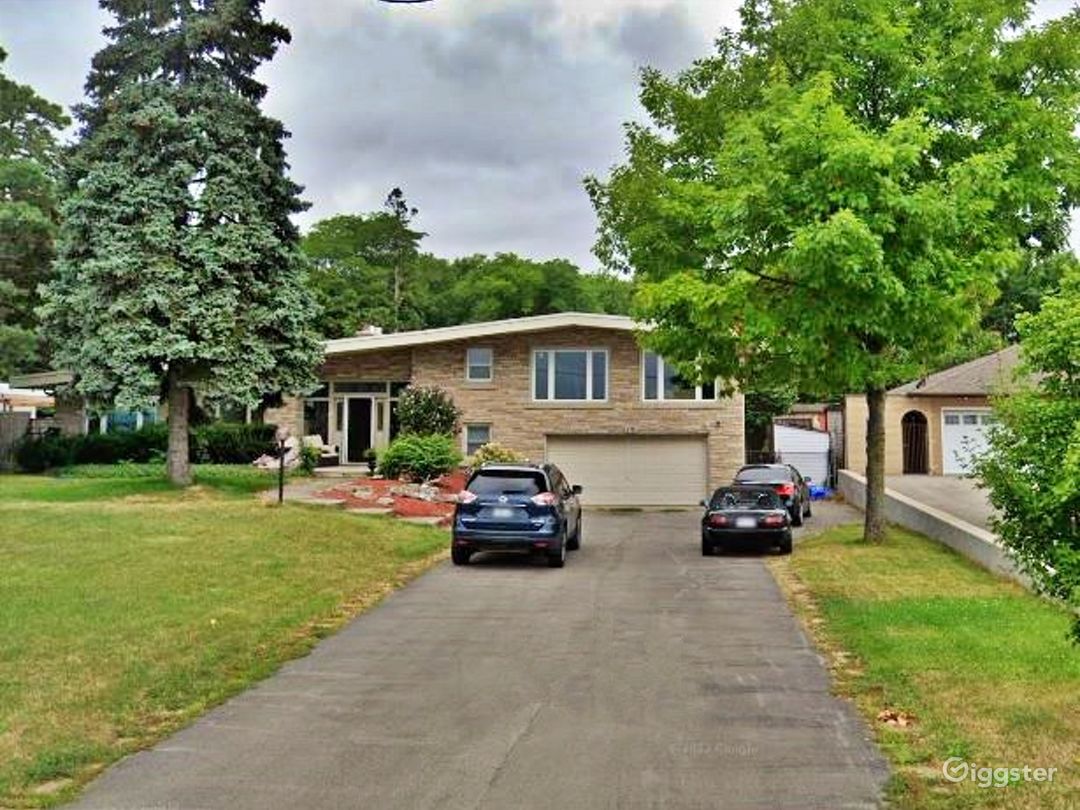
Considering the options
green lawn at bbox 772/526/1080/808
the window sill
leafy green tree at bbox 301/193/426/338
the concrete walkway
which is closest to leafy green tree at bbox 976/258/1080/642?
green lawn at bbox 772/526/1080/808

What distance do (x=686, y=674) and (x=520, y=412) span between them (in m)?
21.8

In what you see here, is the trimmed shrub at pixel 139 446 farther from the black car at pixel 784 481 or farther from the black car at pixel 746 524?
the black car at pixel 746 524

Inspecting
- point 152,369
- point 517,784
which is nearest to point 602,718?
point 517,784

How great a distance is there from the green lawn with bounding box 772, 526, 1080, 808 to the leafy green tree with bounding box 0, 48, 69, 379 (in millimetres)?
24584

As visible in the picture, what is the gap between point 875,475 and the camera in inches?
725

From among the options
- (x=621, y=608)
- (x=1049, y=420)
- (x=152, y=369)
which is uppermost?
(x=152, y=369)

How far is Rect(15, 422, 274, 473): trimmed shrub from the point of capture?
1185 inches

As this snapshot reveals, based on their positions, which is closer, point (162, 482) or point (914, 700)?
point (914, 700)

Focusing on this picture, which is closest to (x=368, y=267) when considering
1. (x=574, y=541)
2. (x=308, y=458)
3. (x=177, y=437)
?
(x=308, y=458)

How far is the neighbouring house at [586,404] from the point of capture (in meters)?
29.9

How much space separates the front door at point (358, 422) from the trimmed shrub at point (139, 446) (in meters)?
2.43

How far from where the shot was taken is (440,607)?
12.1 m

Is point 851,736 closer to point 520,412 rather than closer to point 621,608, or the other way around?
point 621,608

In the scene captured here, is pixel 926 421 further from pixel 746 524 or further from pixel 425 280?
pixel 425 280
